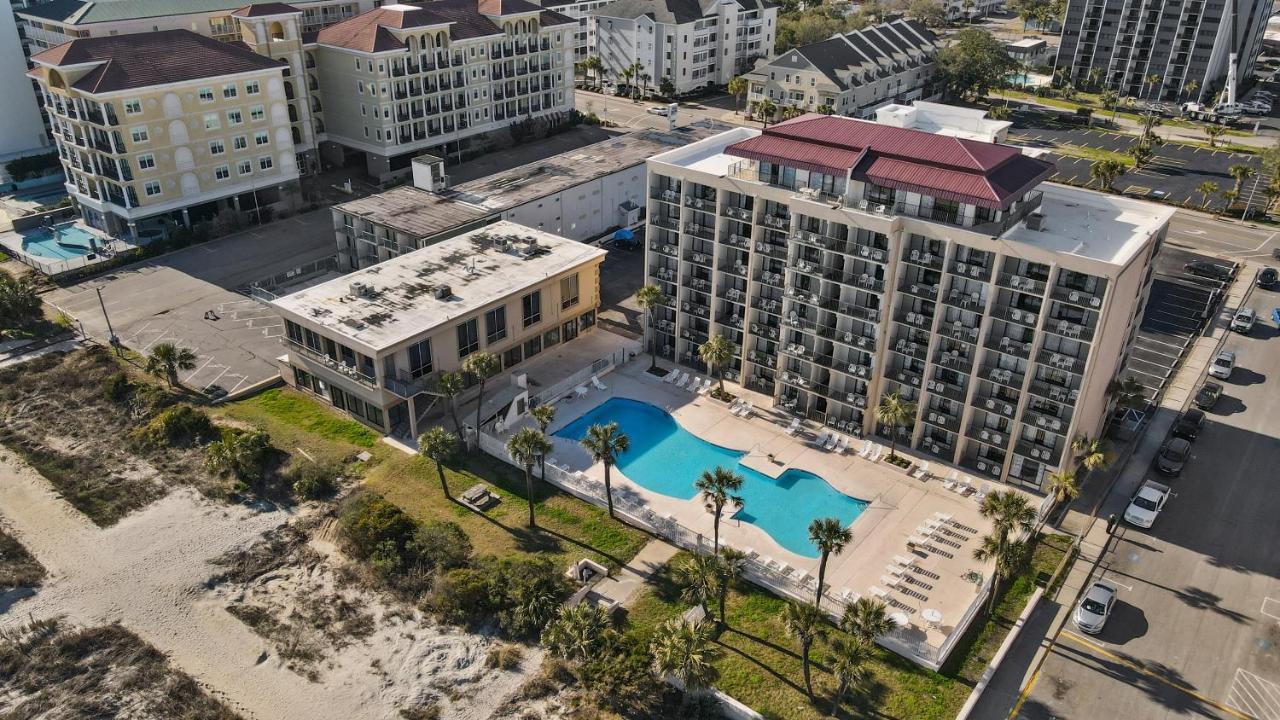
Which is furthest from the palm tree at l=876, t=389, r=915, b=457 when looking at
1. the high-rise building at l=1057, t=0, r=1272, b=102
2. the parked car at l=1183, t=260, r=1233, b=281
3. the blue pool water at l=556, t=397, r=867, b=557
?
the high-rise building at l=1057, t=0, r=1272, b=102

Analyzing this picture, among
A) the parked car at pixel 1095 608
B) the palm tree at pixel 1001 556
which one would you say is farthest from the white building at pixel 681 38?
the parked car at pixel 1095 608

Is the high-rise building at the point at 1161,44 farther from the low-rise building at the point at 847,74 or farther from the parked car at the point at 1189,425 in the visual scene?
the parked car at the point at 1189,425

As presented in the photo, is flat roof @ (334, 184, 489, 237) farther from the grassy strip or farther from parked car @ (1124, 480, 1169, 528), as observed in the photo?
parked car @ (1124, 480, 1169, 528)

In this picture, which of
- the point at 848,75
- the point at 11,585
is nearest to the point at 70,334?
the point at 11,585

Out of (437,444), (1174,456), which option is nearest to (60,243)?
(437,444)

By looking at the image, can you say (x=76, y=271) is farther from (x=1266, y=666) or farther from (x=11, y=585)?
(x=1266, y=666)

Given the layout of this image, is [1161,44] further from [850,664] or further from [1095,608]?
[850,664]
